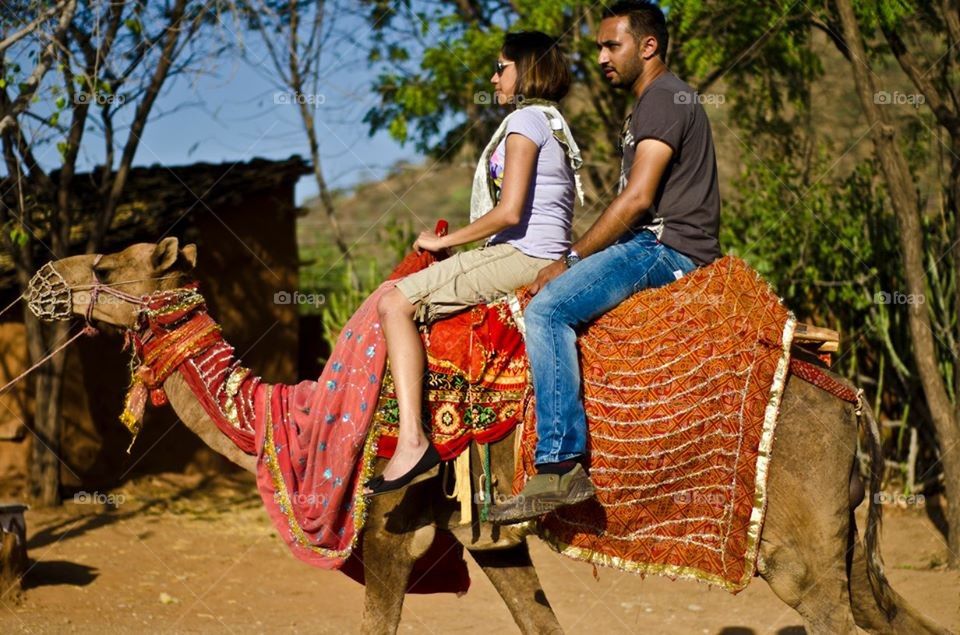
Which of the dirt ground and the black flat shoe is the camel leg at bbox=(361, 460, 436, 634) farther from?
the dirt ground

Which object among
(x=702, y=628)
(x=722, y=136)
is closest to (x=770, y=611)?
(x=702, y=628)

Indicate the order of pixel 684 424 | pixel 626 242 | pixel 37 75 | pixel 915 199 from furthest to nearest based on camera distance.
Result: pixel 915 199
pixel 37 75
pixel 626 242
pixel 684 424

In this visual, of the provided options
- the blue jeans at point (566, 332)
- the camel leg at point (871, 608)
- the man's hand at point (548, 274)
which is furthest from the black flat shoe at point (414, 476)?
the camel leg at point (871, 608)

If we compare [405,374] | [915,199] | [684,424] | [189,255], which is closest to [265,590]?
[189,255]

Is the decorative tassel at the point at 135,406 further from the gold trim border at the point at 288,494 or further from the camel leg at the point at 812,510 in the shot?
the camel leg at the point at 812,510

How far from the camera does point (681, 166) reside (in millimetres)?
5398

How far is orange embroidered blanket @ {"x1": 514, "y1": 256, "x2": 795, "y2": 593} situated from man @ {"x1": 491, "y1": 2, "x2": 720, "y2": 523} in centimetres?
14

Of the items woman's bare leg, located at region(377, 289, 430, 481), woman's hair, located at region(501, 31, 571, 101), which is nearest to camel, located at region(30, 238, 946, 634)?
woman's bare leg, located at region(377, 289, 430, 481)

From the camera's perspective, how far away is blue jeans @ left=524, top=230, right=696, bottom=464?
5.20 metres

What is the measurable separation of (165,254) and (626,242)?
7.40 ft

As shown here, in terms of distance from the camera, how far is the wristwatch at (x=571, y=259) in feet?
17.6

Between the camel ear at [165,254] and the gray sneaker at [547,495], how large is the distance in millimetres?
2063

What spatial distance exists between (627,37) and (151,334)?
2.70 meters

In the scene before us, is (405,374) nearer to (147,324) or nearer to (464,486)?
(464,486)
